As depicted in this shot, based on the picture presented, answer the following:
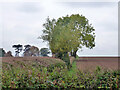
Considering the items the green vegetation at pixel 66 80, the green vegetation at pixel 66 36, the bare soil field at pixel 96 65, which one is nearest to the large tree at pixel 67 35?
the green vegetation at pixel 66 36

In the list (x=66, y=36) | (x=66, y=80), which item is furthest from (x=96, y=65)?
(x=66, y=36)

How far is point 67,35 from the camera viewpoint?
2048 centimetres

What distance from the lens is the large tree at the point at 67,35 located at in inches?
809

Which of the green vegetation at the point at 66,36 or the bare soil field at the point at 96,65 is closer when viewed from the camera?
the bare soil field at the point at 96,65

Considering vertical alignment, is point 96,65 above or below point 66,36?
below

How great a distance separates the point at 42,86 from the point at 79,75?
143cm

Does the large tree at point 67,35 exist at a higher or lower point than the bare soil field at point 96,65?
higher

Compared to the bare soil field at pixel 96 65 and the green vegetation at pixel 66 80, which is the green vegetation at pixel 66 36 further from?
the green vegetation at pixel 66 80

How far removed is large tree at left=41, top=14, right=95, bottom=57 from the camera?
20.5 m

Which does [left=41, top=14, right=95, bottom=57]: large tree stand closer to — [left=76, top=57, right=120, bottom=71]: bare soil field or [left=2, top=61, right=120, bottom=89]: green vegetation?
[left=76, top=57, right=120, bottom=71]: bare soil field

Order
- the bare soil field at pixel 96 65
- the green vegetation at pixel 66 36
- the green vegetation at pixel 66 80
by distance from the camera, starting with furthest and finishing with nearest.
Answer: the green vegetation at pixel 66 36
the bare soil field at pixel 96 65
the green vegetation at pixel 66 80

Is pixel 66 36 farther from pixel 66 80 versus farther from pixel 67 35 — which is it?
pixel 66 80

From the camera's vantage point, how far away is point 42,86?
6.88 metres

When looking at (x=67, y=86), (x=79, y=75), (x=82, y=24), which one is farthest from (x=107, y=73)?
(x=82, y=24)
